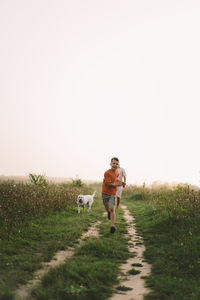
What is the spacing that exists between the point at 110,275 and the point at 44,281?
1.39 m

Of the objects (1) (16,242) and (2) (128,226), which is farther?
(2) (128,226)

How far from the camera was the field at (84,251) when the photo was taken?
4.65 meters

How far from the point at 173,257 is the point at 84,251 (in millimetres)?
2397

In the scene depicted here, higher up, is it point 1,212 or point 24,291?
point 1,212

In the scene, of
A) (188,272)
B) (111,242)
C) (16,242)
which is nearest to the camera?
(188,272)

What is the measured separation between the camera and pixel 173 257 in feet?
22.0

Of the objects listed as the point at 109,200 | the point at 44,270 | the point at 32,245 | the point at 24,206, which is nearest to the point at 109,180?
the point at 109,200

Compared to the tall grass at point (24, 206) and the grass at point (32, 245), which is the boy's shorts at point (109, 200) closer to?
the grass at point (32, 245)

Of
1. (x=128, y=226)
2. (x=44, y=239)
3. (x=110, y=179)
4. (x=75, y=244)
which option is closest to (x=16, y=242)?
(x=44, y=239)

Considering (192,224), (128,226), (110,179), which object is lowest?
(128,226)

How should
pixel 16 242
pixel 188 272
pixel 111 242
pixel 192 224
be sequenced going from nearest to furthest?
1. pixel 188 272
2. pixel 16 242
3. pixel 111 242
4. pixel 192 224

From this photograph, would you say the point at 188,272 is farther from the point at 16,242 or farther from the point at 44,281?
the point at 16,242

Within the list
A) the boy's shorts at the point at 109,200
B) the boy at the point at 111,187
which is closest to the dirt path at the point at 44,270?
the boy at the point at 111,187

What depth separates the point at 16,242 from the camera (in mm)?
7332
